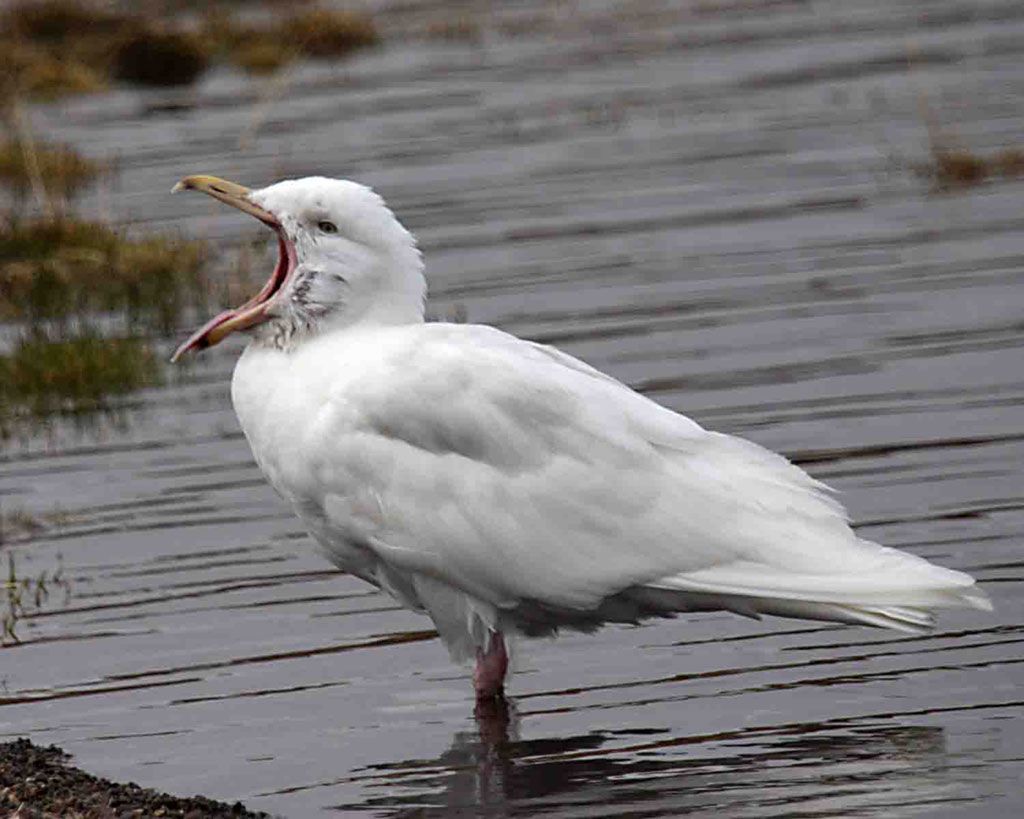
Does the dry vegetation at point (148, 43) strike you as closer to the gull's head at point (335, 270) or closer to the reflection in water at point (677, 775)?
the gull's head at point (335, 270)

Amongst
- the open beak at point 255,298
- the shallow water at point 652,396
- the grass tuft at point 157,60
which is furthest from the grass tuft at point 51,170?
the open beak at point 255,298

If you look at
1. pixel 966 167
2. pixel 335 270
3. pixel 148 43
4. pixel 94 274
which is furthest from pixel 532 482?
pixel 148 43

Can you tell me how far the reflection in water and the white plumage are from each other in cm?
47

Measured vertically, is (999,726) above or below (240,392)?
below

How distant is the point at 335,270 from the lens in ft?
31.4

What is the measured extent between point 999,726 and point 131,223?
480 inches

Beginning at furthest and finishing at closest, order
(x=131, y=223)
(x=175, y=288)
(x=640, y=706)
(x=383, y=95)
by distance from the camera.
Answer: (x=383, y=95), (x=131, y=223), (x=175, y=288), (x=640, y=706)

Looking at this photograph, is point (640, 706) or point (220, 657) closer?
point (640, 706)

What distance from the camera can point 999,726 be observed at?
873 centimetres

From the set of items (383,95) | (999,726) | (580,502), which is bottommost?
(999,726)

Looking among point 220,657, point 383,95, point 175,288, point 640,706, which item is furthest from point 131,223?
point 640,706

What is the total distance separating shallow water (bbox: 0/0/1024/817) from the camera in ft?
29.3

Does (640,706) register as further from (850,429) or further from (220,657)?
(850,429)

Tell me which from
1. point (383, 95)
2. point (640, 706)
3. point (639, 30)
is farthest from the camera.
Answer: point (639, 30)
